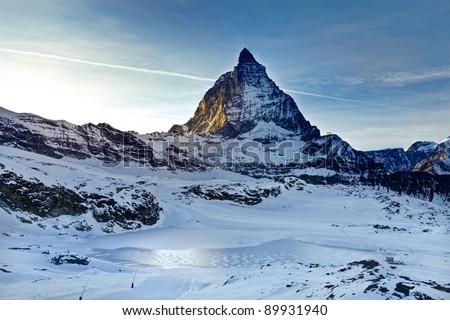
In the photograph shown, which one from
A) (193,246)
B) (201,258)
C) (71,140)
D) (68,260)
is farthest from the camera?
(71,140)

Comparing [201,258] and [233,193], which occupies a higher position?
[201,258]

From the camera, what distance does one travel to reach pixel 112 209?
161ft

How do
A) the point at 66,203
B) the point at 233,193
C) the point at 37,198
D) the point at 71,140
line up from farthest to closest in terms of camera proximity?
1. the point at 71,140
2. the point at 233,193
3. the point at 66,203
4. the point at 37,198

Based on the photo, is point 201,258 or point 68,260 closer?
point 68,260

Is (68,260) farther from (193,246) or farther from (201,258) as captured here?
(193,246)

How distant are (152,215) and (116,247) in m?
19.8

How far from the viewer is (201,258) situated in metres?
32.2

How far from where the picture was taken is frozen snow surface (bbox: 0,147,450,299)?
15.0 meters

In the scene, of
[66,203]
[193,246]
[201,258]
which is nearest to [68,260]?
[201,258]

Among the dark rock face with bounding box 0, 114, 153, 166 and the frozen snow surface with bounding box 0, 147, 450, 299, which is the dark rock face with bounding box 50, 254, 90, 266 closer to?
the frozen snow surface with bounding box 0, 147, 450, 299

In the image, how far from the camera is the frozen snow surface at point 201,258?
49.1 ft

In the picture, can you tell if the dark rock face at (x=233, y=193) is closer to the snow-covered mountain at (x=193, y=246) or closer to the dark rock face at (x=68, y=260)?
the snow-covered mountain at (x=193, y=246)
